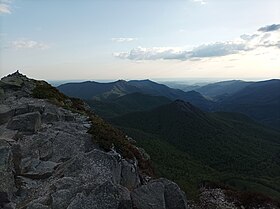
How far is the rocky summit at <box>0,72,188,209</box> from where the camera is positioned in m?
12.2

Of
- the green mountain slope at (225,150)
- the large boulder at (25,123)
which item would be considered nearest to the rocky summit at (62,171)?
the large boulder at (25,123)

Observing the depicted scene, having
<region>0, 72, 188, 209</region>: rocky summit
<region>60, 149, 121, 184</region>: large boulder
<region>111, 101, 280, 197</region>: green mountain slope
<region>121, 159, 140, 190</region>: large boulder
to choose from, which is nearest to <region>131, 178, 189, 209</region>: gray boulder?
<region>0, 72, 188, 209</region>: rocky summit

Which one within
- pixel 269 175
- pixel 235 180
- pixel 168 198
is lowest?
pixel 269 175

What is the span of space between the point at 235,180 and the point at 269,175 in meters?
43.0

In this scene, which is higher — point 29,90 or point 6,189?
point 29,90

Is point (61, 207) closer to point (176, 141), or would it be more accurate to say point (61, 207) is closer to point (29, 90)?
point (29, 90)

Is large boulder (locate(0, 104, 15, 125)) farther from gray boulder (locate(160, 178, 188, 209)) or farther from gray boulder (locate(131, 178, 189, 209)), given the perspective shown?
gray boulder (locate(160, 178, 188, 209))

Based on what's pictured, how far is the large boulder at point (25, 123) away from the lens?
20.4m

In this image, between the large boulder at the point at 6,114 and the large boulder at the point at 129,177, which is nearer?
the large boulder at the point at 129,177

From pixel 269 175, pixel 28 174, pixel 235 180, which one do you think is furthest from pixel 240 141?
pixel 28 174

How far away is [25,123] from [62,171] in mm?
6666

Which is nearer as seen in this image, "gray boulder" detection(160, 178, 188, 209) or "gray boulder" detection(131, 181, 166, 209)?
"gray boulder" detection(131, 181, 166, 209)

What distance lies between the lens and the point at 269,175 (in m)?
132

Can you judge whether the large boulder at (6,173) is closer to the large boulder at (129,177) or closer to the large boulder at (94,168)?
the large boulder at (94,168)
